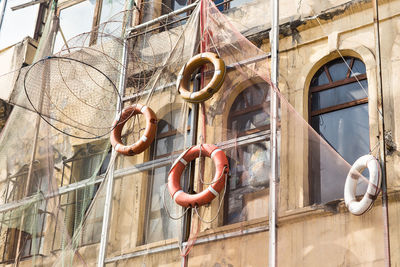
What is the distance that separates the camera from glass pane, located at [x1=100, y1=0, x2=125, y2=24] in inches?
638

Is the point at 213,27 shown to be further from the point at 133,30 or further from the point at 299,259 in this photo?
the point at 299,259

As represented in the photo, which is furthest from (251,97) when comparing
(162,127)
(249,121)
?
(162,127)

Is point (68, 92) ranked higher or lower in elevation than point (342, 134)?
higher

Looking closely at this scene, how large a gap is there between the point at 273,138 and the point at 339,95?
1246 mm

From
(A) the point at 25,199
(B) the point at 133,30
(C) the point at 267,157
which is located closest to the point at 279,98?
(C) the point at 267,157

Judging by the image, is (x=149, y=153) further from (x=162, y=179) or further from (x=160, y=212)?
(x=160, y=212)

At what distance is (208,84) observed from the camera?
1313 cm

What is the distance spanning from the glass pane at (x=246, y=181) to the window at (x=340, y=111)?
27.7 inches

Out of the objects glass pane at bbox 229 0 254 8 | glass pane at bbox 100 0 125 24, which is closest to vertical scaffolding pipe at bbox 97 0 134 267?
glass pane at bbox 100 0 125 24

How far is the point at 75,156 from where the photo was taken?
48.5 feet

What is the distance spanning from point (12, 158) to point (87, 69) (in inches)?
78.4

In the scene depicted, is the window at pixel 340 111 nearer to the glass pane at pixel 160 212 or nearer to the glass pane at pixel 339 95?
the glass pane at pixel 339 95

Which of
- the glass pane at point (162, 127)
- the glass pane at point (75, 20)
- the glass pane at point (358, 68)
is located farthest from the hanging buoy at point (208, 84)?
the glass pane at point (75, 20)

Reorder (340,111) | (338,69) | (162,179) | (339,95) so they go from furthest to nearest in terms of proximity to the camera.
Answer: (162,179) < (338,69) < (339,95) < (340,111)
